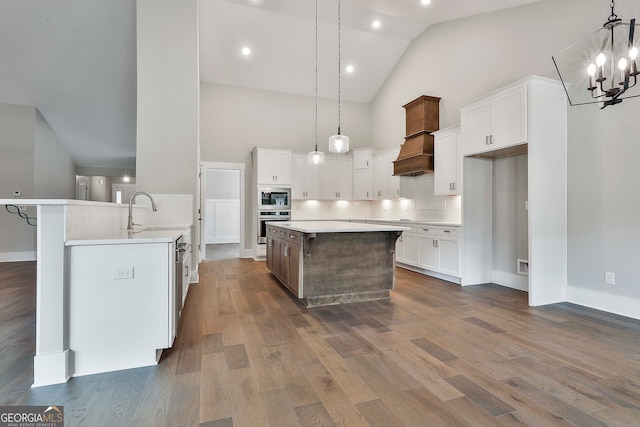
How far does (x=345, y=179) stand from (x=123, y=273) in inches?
223

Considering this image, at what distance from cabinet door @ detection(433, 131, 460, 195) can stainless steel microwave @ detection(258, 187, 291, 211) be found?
3103 mm

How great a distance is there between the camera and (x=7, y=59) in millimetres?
5000

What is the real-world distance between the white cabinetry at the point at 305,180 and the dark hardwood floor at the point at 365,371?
3.78m

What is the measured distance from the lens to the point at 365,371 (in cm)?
201

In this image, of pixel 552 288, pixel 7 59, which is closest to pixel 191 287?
pixel 552 288

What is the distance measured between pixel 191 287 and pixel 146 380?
8.07ft

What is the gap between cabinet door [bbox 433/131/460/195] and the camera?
4688 mm

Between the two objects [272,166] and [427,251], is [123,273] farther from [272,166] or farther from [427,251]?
[272,166]

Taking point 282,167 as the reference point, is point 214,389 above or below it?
below

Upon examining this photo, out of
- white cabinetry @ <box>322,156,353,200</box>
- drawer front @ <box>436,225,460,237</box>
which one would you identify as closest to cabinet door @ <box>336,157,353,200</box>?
white cabinetry @ <box>322,156,353,200</box>

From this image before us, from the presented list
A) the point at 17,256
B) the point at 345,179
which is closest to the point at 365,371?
the point at 345,179

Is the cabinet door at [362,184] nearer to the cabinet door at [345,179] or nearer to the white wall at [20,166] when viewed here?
the cabinet door at [345,179]

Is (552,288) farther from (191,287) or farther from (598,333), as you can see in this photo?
(191,287)

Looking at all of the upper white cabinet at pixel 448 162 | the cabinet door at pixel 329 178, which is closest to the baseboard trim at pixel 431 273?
the upper white cabinet at pixel 448 162
